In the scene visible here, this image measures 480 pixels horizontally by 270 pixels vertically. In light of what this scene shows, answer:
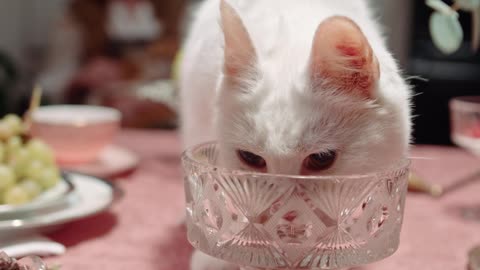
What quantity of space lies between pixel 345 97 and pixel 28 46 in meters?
2.49

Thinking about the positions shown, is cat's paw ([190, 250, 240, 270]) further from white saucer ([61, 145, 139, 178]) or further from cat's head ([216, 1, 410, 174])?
white saucer ([61, 145, 139, 178])

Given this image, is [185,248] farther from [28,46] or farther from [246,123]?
[28,46]

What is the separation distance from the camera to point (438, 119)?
2.40 metres

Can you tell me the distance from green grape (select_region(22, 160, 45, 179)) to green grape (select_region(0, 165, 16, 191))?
2 cm

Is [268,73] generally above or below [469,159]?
above

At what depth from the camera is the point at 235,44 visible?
685mm

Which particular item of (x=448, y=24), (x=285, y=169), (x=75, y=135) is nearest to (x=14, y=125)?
(x=75, y=135)

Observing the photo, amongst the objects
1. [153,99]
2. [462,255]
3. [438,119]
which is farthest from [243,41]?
[438,119]

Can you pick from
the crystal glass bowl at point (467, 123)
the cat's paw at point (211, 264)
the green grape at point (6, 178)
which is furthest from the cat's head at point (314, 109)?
the crystal glass bowl at point (467, 123)

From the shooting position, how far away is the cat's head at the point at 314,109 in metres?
0.63

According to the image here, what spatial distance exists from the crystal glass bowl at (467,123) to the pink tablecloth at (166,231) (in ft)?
0.35

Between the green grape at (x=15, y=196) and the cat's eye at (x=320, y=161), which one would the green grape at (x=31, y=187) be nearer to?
the green grape at (x=15, y=196)

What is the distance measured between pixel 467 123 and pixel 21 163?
0.75m

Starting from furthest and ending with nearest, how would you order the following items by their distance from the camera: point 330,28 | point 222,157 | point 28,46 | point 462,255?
point 28,46 < point 462,255 < point 222,157 < point 330,28
